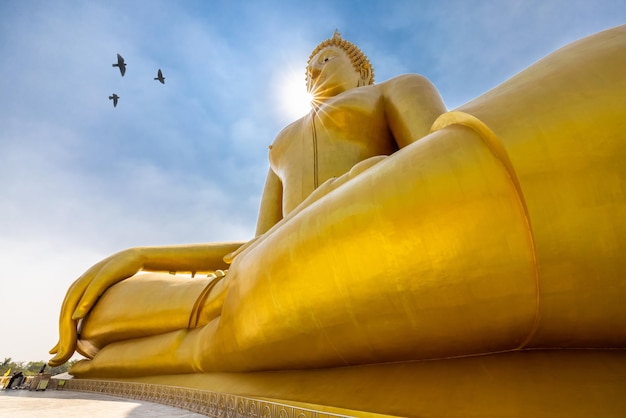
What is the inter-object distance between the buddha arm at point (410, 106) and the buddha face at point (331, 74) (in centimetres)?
152

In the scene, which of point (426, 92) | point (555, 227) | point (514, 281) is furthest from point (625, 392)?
point (426, 92)

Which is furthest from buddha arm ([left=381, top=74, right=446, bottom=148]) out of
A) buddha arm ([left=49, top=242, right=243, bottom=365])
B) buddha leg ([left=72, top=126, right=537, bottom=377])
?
buddha arm ([left=49, top=242, right=243, bottom=365])

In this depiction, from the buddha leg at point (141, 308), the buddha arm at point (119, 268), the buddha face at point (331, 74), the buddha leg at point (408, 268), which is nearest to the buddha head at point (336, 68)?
the buddha face at point (331, 74)

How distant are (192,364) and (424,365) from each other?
6.75 ft

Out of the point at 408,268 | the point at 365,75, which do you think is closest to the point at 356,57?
the point at 365,75

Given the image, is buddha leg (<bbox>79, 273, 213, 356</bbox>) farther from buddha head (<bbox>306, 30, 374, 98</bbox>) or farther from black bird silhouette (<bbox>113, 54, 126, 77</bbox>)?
black bird silhouette (<bbox>113, 54, 126, 77</bbox>)

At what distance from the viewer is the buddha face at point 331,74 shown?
580 centimetres

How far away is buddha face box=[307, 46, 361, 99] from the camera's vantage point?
19.0ft

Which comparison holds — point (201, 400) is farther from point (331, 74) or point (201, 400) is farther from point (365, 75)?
point (365, 75)

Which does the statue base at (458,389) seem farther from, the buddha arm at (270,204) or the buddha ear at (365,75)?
the buddha ear at (365,75)

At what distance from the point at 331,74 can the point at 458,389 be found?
523cm

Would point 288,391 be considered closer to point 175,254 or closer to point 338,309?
point 338,309

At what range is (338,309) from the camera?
1770 millimetres

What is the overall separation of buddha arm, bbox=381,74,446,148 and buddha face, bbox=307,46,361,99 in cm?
152
